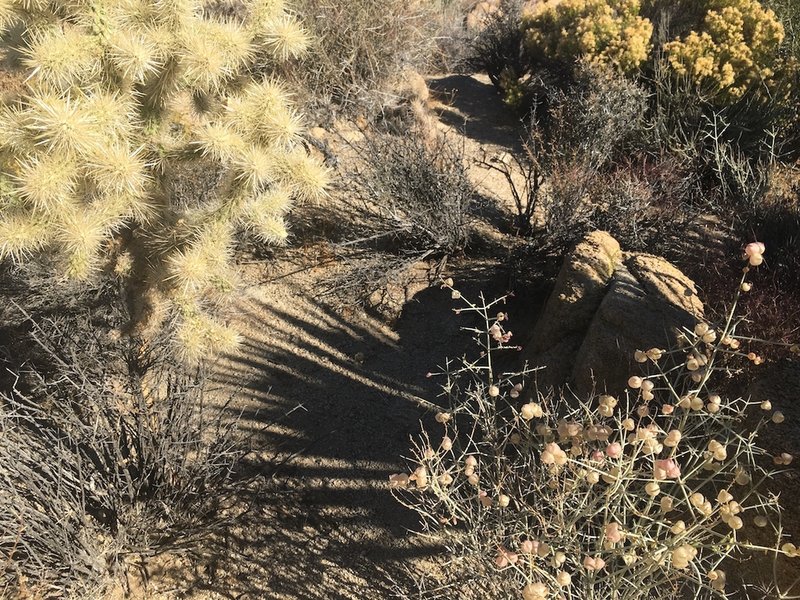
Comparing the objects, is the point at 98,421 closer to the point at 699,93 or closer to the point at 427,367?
the point at 427,367

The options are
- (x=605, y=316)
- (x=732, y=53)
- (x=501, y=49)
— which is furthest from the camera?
(x=501, y=49)

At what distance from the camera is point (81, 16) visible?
238 cm

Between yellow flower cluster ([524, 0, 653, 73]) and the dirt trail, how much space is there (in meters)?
3.10

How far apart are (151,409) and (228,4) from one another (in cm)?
477

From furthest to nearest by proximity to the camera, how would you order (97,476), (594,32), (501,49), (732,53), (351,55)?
(501,49)
(594,32)
(351,55)
(732,53)
(97,476)

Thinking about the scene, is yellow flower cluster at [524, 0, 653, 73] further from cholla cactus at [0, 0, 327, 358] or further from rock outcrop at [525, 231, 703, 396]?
cholla cactus at [0, 0, 327, 358]

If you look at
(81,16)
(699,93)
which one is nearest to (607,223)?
(699,93)

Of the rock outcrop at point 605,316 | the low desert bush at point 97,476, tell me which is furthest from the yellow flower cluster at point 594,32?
the low desert bush at point 97,476

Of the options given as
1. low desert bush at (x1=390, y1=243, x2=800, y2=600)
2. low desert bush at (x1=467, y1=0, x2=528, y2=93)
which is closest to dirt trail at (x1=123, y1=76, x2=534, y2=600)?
low desert bush at (x1=390, y1=243, x2=800, y2=600)

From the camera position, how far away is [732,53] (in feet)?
19.2

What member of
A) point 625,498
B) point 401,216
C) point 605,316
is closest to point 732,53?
point 401,216

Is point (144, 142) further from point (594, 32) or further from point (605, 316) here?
point (594, 32)

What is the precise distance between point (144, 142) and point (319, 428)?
5.53ft

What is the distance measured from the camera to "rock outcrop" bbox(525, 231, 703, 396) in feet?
8.91
